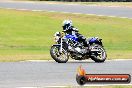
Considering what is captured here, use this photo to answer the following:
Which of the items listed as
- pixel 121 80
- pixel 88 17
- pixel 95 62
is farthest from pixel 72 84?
pixel 88 17

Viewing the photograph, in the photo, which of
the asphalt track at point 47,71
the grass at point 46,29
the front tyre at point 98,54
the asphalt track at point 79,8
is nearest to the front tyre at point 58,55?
the asphalt track at point 47,71

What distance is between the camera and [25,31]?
33250 millimetres

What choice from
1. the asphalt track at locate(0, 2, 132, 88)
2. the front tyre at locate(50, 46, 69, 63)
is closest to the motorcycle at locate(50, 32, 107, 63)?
the front tyre at locate(50, 46, 69, 63)

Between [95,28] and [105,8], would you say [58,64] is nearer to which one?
[95,28]

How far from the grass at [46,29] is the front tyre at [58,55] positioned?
828cm

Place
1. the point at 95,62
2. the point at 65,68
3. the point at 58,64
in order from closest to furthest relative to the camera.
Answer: the point at 65,68
the point at 58,64
the point at 95,62

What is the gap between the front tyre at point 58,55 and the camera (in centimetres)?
1909

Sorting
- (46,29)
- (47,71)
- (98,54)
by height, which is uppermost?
(47,71)

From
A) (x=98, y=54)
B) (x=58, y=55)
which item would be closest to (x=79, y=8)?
(x=98, y=54)

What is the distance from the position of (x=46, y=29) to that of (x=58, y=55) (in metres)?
15.0

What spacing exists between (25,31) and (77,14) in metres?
6.51

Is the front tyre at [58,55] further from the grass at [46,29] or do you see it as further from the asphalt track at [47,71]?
the grass at [46,29]

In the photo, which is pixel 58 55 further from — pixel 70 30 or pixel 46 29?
pixel 46 29

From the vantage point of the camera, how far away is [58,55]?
19.2m
